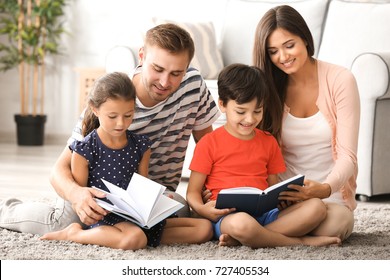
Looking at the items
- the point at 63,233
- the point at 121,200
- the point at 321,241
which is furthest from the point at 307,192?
the point at 63,233

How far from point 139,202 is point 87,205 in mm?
162

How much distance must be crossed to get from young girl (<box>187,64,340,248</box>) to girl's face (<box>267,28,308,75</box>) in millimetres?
85

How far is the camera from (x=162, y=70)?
7.68ft

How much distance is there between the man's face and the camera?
7.62ft

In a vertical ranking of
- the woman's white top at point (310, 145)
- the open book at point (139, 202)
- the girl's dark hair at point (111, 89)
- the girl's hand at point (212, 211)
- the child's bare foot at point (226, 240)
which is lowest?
the child's bare foot at point (226, 240)

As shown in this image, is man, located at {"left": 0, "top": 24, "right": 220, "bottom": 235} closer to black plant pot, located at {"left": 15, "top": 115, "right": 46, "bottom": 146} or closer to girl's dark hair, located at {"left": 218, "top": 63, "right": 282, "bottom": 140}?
girl's dark hair, located at {"left": 218, "top": 63, "right": 282, "bottom": 140}

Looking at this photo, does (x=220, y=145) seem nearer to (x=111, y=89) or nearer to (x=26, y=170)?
(x=111, y=89)

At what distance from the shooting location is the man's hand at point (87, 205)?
2.27 metres

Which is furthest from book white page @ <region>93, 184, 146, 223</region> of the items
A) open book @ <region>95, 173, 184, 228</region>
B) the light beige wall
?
the light beige wall

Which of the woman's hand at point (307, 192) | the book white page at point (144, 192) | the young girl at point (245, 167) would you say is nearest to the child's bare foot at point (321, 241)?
the young girl at point (245, 167)

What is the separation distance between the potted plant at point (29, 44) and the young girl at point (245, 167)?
10.1 ft

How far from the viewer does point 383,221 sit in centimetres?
291

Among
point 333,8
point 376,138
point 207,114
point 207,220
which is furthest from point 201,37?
point 207,220

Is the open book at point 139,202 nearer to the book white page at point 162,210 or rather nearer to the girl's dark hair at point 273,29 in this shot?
the book white page at point 162,210
